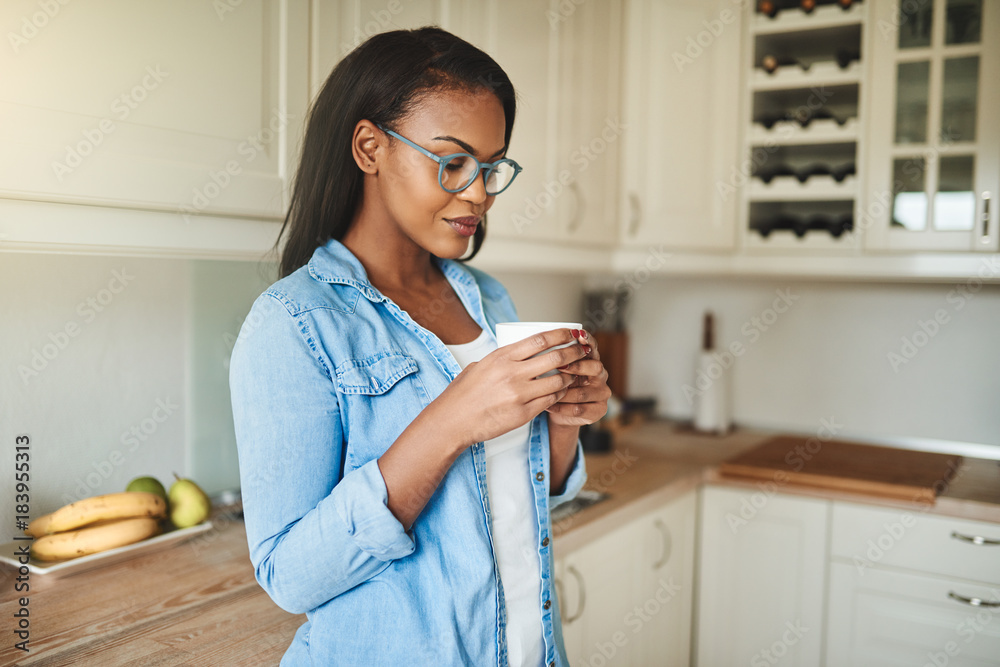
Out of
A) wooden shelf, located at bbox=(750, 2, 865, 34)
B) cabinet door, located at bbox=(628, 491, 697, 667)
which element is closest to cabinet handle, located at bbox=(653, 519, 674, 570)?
cabinet door, located at bbox=(628, 491, 697, 667)

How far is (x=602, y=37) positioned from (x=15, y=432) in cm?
165

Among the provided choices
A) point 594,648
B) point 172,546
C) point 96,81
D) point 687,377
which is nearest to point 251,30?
point 96,81

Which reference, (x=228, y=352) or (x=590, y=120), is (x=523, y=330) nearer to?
(x=228, y=352)

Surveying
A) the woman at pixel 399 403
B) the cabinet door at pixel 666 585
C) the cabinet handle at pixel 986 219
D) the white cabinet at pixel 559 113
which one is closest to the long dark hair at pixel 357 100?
the woman at pixel 399 403

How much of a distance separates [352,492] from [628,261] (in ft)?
5.40

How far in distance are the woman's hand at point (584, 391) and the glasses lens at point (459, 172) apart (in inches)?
8.1

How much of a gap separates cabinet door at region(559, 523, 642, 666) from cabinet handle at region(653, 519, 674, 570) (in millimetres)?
106

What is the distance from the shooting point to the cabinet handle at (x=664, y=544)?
186 centimetres

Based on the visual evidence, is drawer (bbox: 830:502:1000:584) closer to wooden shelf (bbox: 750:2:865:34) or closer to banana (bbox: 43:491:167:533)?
wooden shelf (bbox: 750:2:865:34)

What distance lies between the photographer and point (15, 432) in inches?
47.7

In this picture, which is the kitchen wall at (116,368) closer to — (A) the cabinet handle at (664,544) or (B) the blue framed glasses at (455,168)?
(B) the blue framed glasses at (455,168)

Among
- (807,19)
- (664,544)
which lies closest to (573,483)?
(664,544)

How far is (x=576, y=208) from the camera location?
79.4 inches

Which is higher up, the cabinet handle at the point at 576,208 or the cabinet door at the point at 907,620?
the cabinet handle at the point at 576,208
